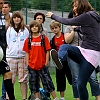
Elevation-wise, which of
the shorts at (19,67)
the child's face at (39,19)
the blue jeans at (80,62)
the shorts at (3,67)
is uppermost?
the child's face at (39,19)

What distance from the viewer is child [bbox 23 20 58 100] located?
963 cm

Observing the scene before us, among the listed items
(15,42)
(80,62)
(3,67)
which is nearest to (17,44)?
(15,42)

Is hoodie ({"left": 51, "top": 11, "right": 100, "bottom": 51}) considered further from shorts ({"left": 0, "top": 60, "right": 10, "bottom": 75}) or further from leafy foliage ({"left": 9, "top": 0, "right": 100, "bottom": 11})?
leafy foliage ({"left": 9, "top": 0, "right": 100, "bottom": 11})

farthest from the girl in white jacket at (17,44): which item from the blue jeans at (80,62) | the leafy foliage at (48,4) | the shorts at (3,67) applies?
the leafy foliage at (48,4)

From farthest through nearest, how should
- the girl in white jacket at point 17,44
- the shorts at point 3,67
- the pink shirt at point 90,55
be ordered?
the girl in white jacket at point 17,44
the shorts at point 3,67
the pink shirt at point 90,55

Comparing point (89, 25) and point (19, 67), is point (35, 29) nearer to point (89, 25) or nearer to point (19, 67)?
point (19, 67)

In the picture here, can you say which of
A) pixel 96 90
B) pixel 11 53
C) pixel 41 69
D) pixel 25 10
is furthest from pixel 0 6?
pixel 25 10

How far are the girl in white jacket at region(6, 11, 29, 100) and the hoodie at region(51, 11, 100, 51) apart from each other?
6.91ft

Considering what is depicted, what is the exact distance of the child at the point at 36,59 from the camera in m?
9.63

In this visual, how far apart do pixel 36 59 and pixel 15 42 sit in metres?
0.66

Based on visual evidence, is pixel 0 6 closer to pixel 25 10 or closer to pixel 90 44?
pixel 90 44

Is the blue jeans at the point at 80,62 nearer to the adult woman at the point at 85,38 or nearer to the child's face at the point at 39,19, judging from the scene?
the adult woman at the point at 85,38

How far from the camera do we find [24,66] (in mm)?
9992

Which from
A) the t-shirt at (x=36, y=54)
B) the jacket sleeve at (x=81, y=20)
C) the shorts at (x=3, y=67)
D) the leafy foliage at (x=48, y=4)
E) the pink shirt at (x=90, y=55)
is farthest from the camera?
the leafy foliage at (x=48, y=4)
